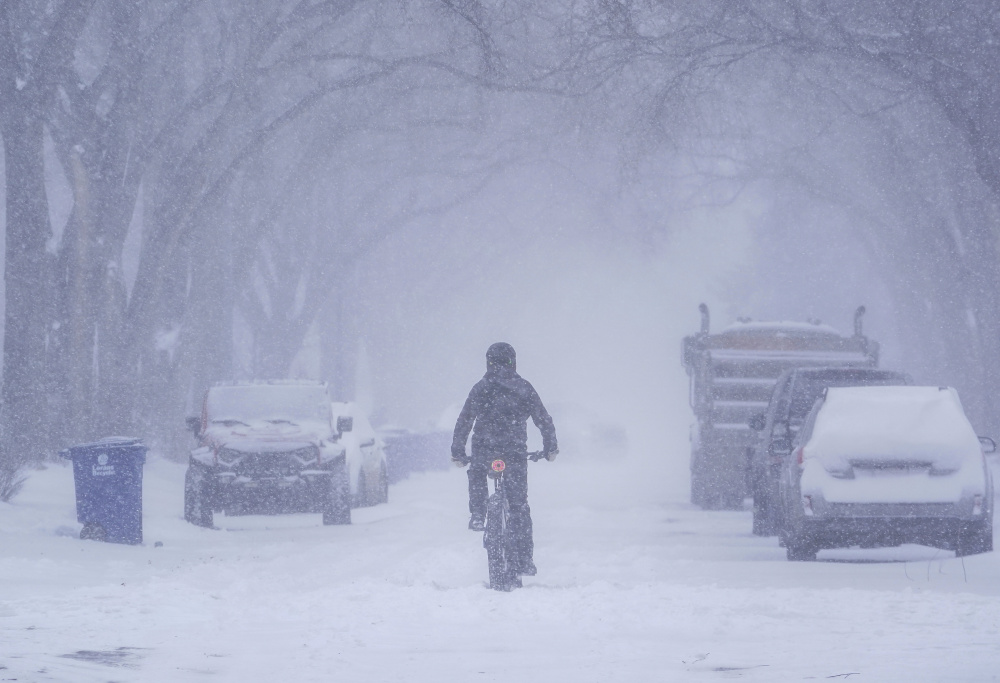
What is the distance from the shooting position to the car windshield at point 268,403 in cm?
2042

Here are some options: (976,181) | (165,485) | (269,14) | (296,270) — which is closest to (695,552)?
(165,485)

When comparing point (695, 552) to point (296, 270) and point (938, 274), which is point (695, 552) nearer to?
point (938, 274)

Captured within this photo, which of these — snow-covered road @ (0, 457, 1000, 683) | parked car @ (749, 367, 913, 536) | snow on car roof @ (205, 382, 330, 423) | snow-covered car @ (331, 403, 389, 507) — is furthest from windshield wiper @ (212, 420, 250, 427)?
parked car @ (749, 367, 913, 536)

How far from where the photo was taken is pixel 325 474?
19.4m

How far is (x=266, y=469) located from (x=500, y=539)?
832 centimetres

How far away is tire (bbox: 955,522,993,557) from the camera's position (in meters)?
13.9

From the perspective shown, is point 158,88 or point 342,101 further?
point 342,101

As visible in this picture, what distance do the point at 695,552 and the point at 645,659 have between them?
7.02 metres

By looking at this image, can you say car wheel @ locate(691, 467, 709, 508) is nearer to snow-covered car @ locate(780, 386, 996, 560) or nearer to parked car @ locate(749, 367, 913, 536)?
parked car @ locate(749, 367, 913, 536)

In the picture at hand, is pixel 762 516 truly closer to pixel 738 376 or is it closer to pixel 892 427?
pixel 892 427

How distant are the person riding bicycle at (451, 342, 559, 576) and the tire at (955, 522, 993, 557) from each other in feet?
15.0

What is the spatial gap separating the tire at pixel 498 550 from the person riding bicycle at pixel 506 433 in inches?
2.7

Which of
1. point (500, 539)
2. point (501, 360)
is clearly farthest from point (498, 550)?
point (501, 360)

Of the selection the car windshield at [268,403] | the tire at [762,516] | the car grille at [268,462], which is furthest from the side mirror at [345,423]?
the tire at [762,516]
